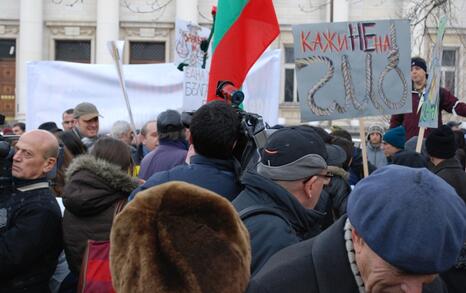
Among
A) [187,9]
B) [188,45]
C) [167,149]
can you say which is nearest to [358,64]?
[167,149]

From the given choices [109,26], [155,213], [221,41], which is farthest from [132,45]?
[155,213]

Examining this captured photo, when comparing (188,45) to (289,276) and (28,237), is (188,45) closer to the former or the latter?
(28,237)

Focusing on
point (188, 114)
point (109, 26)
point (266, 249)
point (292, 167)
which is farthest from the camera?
point (109, 26)

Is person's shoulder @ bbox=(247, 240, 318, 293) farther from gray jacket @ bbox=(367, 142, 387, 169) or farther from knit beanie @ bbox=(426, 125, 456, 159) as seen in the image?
gray jacket @ bbox=(367, 142, 387, 169)

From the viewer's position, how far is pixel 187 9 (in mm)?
26438

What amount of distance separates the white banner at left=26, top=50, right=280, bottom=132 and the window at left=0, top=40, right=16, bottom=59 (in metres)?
18.2

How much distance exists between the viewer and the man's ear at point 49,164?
3889mm

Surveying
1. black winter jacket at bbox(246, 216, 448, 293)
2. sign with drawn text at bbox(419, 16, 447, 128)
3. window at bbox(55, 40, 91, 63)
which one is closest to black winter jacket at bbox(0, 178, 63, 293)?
black winter jacket at bbox(246, 216, 448, 293)

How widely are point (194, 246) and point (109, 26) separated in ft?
83.4

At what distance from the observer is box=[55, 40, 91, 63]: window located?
2755cm

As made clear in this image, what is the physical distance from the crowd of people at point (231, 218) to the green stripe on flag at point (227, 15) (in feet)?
2.69

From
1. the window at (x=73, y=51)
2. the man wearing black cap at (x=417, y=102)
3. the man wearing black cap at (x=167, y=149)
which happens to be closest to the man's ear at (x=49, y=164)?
the man wearing black cap at (x=167, y=149)

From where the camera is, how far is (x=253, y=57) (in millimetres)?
5461

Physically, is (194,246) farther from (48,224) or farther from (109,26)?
(109,26)
